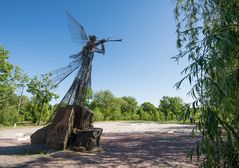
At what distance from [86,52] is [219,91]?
4.86 m

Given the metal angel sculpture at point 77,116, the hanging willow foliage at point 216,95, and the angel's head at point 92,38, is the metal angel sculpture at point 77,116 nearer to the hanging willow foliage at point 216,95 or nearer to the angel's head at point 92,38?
the angel's head at point 92,38

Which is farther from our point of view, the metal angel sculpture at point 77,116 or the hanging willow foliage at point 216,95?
the metal angel sculpture at point 77,116

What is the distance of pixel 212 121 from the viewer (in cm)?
257

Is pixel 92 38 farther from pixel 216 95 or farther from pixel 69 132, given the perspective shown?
pixel 216 95

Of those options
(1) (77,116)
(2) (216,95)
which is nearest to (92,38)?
(1) (77,116)

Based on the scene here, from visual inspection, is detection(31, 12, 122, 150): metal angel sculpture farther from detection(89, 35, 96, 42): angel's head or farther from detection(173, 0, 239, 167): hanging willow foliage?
detection(173, 0, 239, 167): hanging willow foliage

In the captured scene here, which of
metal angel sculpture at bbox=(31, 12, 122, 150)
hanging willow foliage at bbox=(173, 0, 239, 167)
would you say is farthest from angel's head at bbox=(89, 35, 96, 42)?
hanging willow foliage at bbox=(173, 0, 239, 167)

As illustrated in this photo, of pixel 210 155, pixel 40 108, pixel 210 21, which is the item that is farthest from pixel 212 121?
pixel 40 108

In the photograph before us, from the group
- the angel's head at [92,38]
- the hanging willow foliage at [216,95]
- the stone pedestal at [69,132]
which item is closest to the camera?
the hanging willow foliage at [216,95]

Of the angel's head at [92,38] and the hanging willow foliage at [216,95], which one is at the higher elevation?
the angel's head at [92,38]

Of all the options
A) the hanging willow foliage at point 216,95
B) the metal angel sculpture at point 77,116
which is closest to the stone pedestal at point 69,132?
the metal angel sculpture at point 77,116

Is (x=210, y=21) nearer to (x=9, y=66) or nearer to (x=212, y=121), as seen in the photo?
(x=212, y=121)

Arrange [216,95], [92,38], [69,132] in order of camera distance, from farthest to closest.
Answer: [92,38], [69,132], [216,95]

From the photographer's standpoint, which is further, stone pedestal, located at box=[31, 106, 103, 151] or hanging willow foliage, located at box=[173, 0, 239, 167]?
stone pedestal, located at box=[31, 106, 103, 151]
